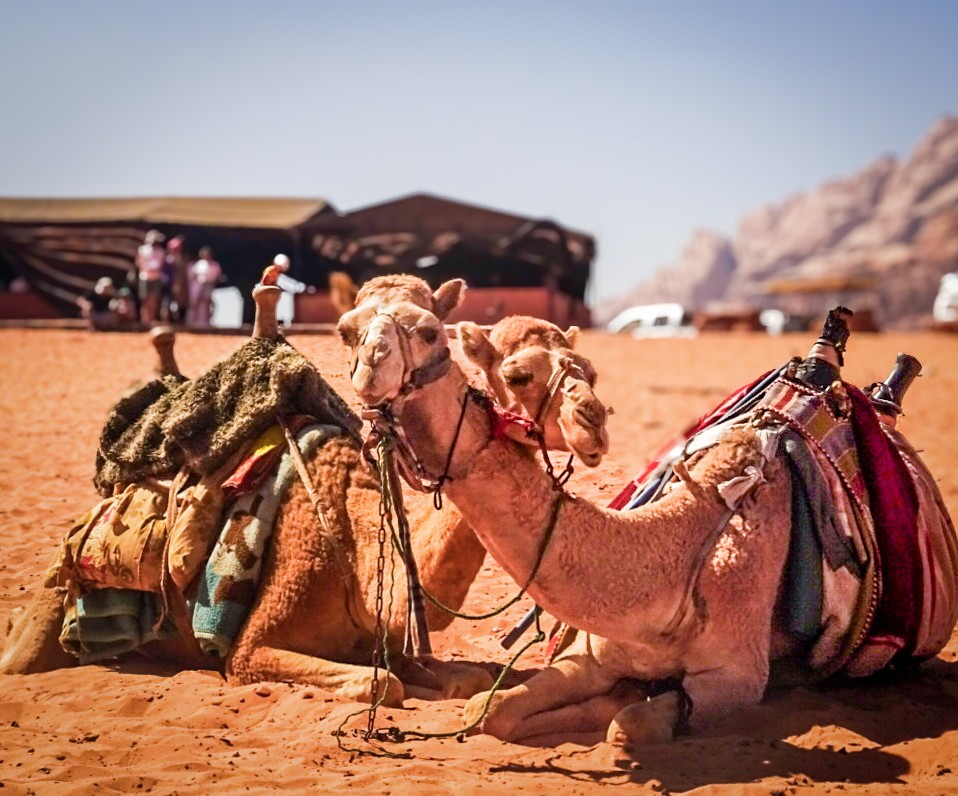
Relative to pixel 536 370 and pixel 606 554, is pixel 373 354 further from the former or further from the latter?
pixel 606 554

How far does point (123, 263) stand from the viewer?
2342 centimetres

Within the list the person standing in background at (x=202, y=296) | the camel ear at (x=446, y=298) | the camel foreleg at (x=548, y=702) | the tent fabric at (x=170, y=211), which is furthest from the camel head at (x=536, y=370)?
the tent fabric at (x=170, y=211)

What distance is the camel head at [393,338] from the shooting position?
3.72 meters

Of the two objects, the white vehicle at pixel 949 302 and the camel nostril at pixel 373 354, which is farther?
the white vehicle at pixel 949 302

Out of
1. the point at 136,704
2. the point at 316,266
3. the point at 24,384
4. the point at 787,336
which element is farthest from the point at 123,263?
the point at 136,704

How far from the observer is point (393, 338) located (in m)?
3.75

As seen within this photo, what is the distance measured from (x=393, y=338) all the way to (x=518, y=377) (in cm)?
64

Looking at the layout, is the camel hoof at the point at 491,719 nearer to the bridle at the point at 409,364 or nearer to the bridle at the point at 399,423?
the bridle at the point at 399,423

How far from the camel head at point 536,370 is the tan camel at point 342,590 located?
0.67m

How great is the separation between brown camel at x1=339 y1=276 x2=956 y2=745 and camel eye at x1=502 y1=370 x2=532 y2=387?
208 mm

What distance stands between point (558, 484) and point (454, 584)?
85 centimetres

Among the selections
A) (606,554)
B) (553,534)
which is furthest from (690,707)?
(553,534)

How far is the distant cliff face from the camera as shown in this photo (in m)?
68.1

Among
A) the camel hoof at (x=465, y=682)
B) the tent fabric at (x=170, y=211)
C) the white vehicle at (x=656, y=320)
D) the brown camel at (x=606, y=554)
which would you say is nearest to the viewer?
the brown camel at (x=606, y=554)
